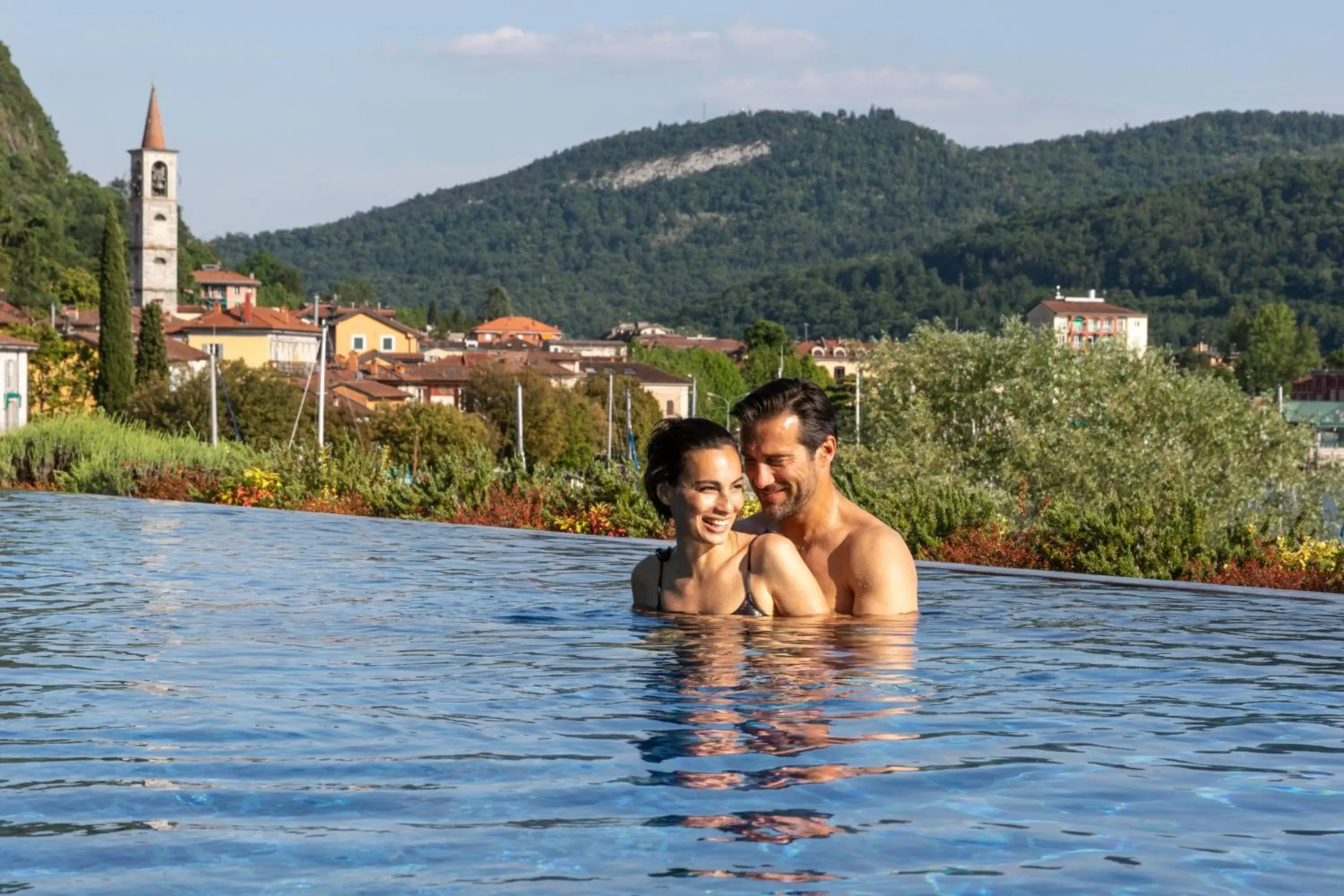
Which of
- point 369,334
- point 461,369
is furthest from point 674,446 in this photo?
point 369,334

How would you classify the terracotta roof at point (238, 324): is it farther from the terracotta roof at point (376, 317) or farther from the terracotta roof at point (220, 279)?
the terracotta roof at point (220, 279)

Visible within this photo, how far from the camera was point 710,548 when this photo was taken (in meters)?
9.27

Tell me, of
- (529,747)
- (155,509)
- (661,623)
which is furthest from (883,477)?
(529,747)

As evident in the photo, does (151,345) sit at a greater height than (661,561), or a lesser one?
greater

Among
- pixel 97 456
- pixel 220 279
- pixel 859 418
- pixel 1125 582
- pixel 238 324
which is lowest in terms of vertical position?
pixel 1125 582

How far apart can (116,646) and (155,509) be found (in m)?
12.4

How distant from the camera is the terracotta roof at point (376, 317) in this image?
168 metres

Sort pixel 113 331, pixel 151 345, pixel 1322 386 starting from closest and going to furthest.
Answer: pixel 113 331 → pixel 151 345 → pixel 1322 386

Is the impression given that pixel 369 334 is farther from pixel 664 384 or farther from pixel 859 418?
pixel 859 418

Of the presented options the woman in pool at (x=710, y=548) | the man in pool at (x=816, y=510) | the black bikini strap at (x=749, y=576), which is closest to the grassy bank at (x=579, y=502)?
the man in pool at (x=816, y=510)

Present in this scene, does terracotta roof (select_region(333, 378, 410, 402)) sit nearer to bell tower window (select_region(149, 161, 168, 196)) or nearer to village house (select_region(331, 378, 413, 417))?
village house (select_region(331, 378, 413, 417))

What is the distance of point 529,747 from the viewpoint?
6332 millimetres

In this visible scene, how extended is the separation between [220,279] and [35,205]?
106ft

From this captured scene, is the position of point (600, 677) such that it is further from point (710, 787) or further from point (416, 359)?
point (416, 359)
